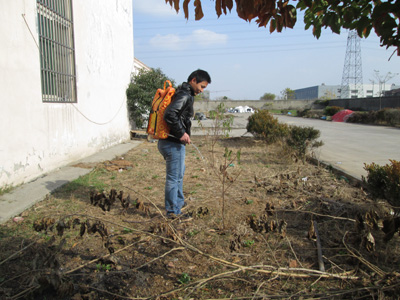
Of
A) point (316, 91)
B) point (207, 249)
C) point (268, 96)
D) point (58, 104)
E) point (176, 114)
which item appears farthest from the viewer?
point (316, 91)

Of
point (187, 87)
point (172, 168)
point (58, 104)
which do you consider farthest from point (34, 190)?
point (187, 87)

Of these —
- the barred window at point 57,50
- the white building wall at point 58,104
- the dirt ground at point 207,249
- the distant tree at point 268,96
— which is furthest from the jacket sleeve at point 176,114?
the distant tree at point 268,96

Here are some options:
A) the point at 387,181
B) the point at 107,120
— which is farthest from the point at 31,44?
the point at 387,181

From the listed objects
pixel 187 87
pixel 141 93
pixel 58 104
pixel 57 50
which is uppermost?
pixel 57 50

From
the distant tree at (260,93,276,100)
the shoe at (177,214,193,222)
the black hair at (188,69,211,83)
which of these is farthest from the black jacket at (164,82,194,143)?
the distant tree at (260,93,276,100)

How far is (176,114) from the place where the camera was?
11.0 feet

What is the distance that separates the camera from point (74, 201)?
14.4 feet

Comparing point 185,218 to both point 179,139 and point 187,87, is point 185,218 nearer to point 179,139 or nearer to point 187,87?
point 179,139

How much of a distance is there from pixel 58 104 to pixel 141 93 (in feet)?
19.0

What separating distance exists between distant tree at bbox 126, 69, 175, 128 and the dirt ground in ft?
24.4

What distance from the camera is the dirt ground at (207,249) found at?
7.50ft

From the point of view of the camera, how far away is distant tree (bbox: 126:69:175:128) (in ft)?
39.5

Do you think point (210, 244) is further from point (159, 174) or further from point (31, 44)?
point (31, 44)

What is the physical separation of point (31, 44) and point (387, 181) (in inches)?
223
